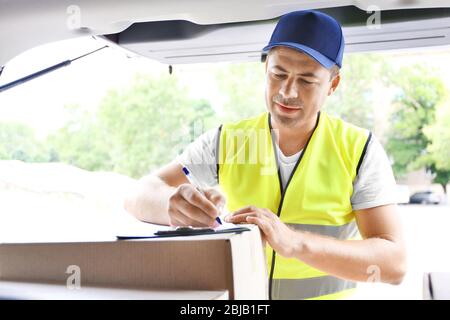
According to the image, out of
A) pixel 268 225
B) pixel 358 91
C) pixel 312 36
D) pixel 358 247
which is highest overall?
pixel 312 36

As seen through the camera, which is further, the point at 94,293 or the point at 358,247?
the point at 358,247

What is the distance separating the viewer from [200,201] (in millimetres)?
871

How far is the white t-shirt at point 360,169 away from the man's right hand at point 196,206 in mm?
261

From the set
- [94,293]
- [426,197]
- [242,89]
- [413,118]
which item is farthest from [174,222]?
[413,118]

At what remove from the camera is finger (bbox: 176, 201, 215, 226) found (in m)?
0.86

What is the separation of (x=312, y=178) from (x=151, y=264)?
52 centimetres

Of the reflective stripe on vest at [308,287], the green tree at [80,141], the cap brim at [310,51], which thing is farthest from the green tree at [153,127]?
the reflective stripe on vest at [308,287]

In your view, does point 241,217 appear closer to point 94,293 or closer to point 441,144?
point 94,293

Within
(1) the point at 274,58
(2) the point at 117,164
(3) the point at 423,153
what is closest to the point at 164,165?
(2) the point at 117,164

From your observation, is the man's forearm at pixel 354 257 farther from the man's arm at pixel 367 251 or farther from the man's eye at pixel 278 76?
the man's eye at pixel 278 76

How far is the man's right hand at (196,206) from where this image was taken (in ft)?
2.82

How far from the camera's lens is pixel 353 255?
3.30 ft

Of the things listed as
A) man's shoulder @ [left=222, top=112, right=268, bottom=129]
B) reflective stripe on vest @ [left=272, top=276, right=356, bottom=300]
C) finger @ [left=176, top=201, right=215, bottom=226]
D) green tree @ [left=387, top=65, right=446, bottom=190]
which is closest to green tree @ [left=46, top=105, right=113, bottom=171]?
man's shoulder @ [left=222, top=112, right=268, bottom=129]

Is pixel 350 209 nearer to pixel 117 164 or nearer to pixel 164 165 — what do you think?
pixel 164 165
